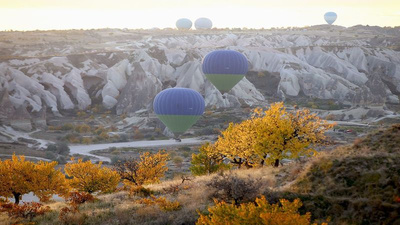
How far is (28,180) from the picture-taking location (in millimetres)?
26125

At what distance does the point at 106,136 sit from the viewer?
2365 inches

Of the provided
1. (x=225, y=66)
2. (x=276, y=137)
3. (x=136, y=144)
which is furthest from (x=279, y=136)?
(x=225, y=66)

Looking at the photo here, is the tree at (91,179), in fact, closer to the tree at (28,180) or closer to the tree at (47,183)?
the tree at (28,180)

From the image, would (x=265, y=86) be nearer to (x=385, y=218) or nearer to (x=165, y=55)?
(x=165, y=55)

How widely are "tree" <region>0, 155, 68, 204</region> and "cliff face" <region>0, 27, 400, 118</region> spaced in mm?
41489

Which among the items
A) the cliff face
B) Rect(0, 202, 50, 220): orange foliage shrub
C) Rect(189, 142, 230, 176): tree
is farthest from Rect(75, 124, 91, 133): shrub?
Rect(0, 202, 50, 220): orange foliage shrub

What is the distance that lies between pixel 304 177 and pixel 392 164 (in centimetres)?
294

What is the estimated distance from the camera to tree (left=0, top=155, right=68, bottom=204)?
2531 cm

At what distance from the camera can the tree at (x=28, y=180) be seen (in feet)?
83.0

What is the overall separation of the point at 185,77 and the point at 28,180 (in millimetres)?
55666

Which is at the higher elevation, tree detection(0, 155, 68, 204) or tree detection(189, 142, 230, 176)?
tree detection(0, 155, 68, 204)

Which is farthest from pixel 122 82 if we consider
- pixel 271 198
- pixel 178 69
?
pixel 271 198

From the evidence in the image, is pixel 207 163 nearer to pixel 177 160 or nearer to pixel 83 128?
pixel 177 160

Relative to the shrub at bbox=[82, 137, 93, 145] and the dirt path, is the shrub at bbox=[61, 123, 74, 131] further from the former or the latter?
the dirt path
